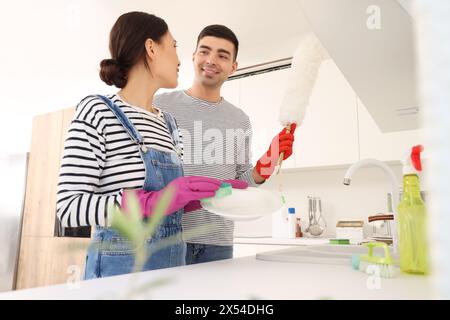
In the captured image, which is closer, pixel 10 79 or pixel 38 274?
pixel 38 274

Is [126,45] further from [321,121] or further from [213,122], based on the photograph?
[321,121]

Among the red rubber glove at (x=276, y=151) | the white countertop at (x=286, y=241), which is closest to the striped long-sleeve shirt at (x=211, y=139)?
the red rubber glove at (x=276, y=151)

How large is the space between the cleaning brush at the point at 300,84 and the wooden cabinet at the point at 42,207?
260cm

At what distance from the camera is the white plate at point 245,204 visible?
83 cm

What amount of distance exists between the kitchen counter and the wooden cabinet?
278cm

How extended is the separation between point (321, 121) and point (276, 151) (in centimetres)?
170

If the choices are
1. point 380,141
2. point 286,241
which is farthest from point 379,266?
point 380,141

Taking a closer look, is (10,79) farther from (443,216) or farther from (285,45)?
(443,216)

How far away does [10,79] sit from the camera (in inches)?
149

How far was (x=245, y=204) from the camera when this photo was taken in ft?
2.73

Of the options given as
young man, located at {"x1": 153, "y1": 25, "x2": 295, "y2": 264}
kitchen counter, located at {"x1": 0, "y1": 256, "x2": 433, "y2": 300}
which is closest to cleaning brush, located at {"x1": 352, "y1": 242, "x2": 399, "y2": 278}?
kitchen counter, located at {"x1": 0, "y1": 256, "x2": 433, "y2": 300}

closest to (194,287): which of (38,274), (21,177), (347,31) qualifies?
(347,31)

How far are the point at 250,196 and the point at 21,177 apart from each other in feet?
11.1

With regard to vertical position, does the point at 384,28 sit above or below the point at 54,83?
below
